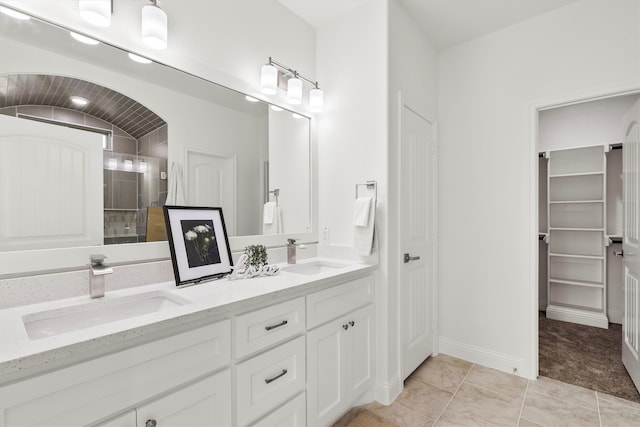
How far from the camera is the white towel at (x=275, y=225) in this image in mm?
2160

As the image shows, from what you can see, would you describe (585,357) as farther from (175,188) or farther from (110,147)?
(110,147)

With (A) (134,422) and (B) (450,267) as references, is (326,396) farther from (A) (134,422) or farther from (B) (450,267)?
(B) (450,267)

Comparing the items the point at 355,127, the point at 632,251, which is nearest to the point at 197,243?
the point at 355,127

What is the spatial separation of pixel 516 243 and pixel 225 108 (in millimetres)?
2400

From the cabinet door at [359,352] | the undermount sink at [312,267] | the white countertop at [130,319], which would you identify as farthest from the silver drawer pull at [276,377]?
the undermount sink at [312,267]

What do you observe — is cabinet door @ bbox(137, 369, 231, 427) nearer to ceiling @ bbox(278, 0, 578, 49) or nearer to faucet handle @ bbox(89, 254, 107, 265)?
faucet handle @ bbox(89, 254, 107, 265)

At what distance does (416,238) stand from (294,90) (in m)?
1.48

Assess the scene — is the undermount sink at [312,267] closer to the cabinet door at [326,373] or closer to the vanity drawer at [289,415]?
the cabinet door at [326,373]

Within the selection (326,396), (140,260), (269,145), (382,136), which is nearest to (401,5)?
(382,136)

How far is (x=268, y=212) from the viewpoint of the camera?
2180 mm

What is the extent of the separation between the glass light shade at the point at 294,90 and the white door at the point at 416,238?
77 cm

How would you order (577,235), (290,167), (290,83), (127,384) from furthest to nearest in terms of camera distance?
(577,235) → (290,167) → (290,83) → (127,384)

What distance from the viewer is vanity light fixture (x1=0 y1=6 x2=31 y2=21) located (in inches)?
46.1

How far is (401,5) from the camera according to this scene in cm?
229
